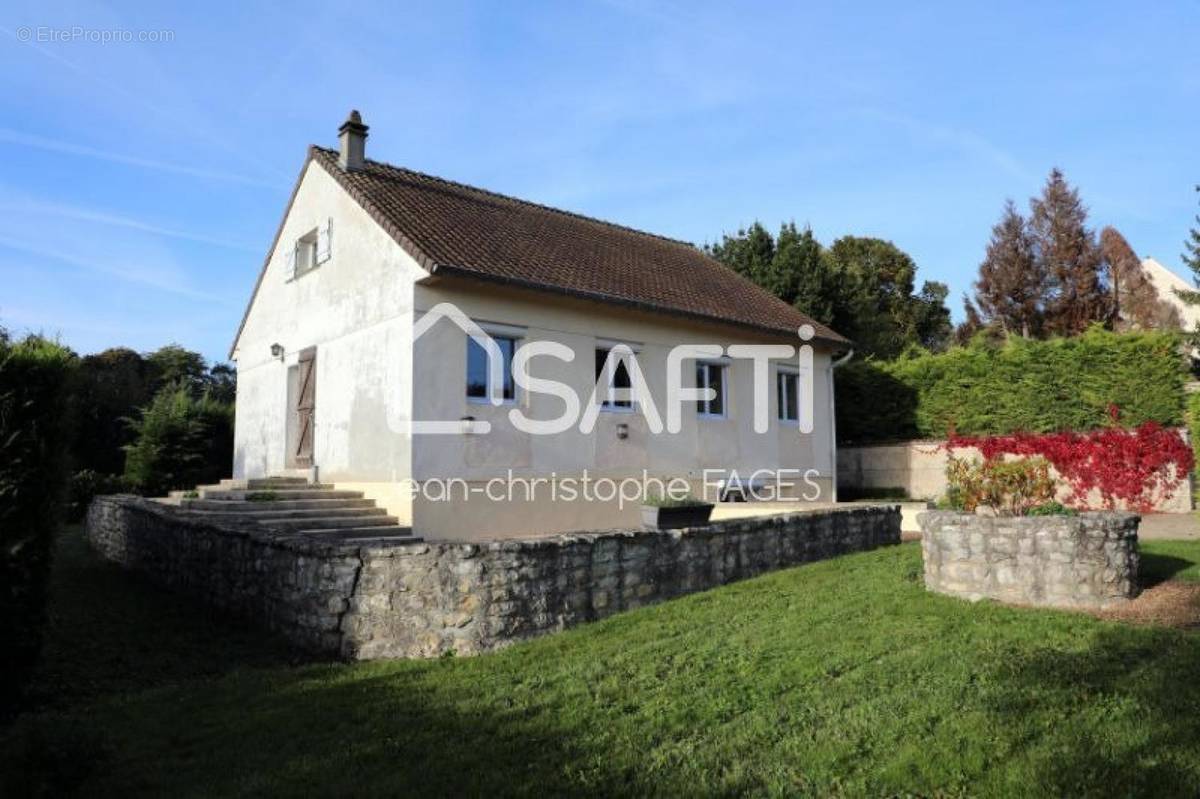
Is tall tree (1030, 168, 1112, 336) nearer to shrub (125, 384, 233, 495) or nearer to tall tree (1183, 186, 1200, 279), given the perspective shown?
tall tree (1183, 186, 1200, 279)

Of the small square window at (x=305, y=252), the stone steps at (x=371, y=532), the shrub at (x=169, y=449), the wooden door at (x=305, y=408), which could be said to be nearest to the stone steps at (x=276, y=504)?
the stone steps at (x=371, y=532)

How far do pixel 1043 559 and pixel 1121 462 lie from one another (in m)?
10.9

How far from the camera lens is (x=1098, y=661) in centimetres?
539

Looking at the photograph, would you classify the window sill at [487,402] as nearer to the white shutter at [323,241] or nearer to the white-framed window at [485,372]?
the white-framed window at [485,372]

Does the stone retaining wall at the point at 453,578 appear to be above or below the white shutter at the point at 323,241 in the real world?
below

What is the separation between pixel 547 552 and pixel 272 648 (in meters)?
3.30

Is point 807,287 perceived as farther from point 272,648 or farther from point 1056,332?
point 272,648

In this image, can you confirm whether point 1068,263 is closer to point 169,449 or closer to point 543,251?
point 543,251

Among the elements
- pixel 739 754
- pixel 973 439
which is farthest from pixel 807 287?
pixel 739 754

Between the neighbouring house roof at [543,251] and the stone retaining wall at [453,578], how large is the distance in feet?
16.9

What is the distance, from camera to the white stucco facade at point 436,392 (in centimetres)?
1239

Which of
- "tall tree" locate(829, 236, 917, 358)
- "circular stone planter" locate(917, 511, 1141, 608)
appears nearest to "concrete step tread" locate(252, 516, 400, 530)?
"circular stone planter" locate(917, 511, 1141, 608)

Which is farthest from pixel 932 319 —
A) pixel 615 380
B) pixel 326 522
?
pixel 326 522

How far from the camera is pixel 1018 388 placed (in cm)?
1845
